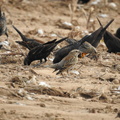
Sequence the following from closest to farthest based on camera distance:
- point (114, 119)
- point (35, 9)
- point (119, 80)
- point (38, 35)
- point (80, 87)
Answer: point (114, 119) → point (80, 87) → point (119, 80) → point (38, 35) → point (35, 9)

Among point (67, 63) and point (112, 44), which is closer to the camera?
point (67, 63)

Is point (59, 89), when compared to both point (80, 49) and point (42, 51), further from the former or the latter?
point (42, 51)

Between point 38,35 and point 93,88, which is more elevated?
point 93,88

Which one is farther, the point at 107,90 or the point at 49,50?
the point at 49,50

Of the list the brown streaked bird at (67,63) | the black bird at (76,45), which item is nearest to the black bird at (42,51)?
the black bird at (76,45)

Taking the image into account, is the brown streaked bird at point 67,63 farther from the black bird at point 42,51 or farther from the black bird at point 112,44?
the black bird at point 112,44

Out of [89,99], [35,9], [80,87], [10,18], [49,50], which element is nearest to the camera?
[89,99]

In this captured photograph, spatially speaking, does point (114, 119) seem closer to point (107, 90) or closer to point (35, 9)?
point (107, 90)

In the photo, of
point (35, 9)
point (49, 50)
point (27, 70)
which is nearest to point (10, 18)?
point (35, 9)

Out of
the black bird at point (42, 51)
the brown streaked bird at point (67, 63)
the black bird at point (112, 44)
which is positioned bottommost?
the black bird at point (112, 44)

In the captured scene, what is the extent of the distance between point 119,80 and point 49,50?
2.15 m

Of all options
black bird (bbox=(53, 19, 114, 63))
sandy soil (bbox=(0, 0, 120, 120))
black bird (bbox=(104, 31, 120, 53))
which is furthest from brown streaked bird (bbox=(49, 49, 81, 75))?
black bird (bbox=(104, 31, 120, 53))

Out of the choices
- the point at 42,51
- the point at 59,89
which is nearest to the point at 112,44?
the point at 42,51

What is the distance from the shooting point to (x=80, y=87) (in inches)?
314
